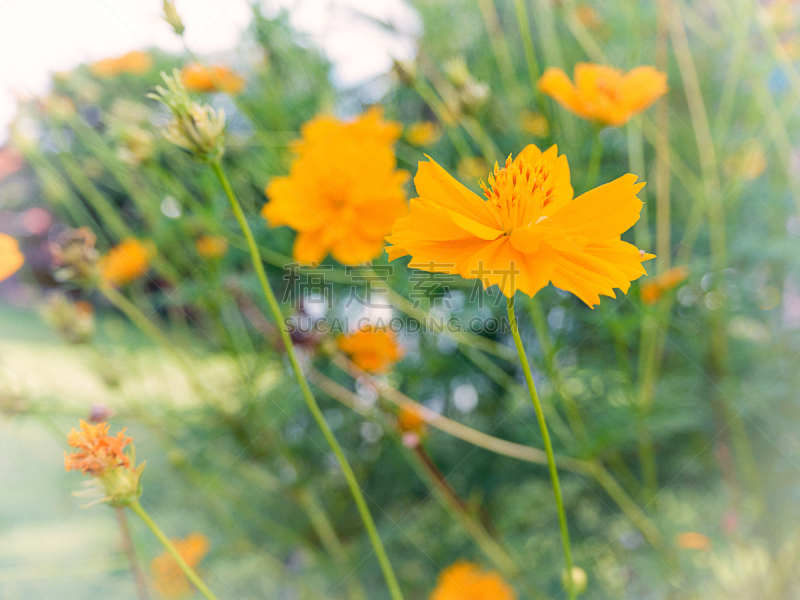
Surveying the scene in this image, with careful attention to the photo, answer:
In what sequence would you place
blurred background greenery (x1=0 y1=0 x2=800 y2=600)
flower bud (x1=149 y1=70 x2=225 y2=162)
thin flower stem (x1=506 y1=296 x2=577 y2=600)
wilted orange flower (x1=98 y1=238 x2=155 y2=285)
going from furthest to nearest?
wilted orange flower (x1=98 y1=238 x2=155 y2=285) < blurred background greenery (x1=0 y1=0 x2=800 y2=600) < flower bud (x1=149 y1=70 x2=225 y2=162) < thin flower stem (x1=506 y1=296 x2=577 y2=600)

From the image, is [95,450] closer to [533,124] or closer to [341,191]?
[341,191]

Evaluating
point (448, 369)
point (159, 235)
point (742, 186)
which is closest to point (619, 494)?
point (448, 369)

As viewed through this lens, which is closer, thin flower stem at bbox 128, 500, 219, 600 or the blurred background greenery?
thin flower stem at bbox 128, 500, 219, 600

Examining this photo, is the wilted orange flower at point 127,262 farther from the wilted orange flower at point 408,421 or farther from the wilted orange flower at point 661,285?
the wilted orange flower at point 661,285

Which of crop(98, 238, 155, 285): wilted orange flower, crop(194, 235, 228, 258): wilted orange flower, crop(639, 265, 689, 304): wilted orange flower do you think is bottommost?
crop(639, 265, 689, 304): wilted orange flower

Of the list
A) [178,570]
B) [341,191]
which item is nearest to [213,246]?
[341,191]

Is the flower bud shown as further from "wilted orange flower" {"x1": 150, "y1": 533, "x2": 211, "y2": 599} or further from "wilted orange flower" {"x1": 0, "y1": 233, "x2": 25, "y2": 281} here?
"wilted orange flower" {"x1": 150, "y1": 533, "x2": 211, "y2": 599}

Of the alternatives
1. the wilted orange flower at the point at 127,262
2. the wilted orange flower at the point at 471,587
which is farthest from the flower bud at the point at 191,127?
the wilted orange flower at the point at 471,587

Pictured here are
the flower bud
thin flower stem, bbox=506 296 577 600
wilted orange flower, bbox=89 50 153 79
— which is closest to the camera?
thin flower stem, bbox=506 296 577 600

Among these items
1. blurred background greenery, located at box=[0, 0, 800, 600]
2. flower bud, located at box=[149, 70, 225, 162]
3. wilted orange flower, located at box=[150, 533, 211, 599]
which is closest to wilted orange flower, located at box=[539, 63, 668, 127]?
blurred background greenery, located at box=[0, 0, 800, 600]
